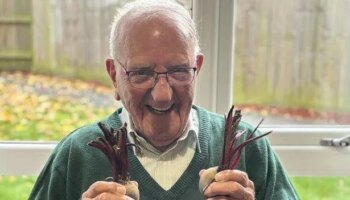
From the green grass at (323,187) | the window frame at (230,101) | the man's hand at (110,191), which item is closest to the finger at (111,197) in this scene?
the man's hand at (110,191)

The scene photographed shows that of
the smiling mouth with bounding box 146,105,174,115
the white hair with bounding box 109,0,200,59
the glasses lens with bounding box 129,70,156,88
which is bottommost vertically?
the smiling mouth with bounding box 146,105,174,115

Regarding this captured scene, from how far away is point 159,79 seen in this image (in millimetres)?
1210

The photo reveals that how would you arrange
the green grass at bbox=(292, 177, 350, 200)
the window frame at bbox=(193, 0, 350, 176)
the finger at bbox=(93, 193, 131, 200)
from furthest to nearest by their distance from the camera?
1. the green grass at bbox=(292, 177, 350, 200)
2. the window frame at bbox=(193, 0, 350, 176)
3. the finger at bbox=(93, 193, 131, 200)

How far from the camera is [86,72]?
Answer: 1705mm

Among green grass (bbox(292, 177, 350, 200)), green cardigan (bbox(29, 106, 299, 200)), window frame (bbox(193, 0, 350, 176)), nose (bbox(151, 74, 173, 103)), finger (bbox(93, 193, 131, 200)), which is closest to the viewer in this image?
finger (bbox(93, 193, 131, 200))

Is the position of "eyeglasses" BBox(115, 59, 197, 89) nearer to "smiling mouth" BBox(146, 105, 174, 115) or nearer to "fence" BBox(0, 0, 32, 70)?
"smiling mouth" BBox(146, 105, 174, 115)

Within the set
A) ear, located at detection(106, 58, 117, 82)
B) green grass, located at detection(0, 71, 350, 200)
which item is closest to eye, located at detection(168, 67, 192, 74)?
ear, located at detection(106, 58, 117, 82)

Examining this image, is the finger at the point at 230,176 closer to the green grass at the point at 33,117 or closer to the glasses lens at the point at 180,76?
the glasses lens at the point at 180,76

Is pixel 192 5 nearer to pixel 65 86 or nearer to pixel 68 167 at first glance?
pixel 65 86

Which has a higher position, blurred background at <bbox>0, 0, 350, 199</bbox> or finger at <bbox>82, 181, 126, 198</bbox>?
blurred background at <bbox>0, 0, 350, 199</bbox>

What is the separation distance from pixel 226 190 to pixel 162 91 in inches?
10.6

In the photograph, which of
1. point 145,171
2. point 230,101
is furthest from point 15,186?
point 230,101

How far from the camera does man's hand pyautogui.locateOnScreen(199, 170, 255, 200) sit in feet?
3.50

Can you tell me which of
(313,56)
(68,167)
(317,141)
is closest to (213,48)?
(313,56)
